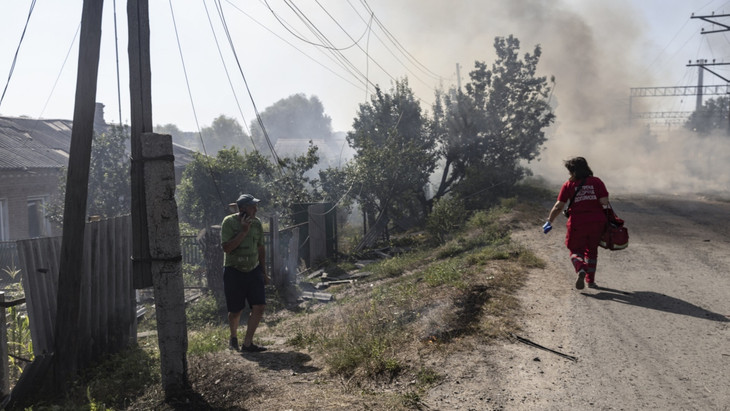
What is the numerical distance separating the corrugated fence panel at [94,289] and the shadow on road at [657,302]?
594 cm

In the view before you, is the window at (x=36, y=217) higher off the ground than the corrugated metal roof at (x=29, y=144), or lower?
lower

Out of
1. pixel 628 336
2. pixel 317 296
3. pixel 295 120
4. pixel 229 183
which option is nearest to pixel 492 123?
pixel 229 183

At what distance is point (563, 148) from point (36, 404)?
4096cm

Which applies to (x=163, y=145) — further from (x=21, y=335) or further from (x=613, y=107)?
(x=613, y=107)

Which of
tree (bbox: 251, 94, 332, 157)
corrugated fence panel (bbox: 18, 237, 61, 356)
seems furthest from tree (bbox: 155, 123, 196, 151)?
corrugated fence panel (bbox: 18, 237, 61, 356)

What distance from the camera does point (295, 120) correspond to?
4262 inches

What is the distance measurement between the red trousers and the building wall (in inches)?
805

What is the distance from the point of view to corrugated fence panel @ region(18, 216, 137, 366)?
5.36 metres

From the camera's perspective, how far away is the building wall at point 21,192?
19.6 m

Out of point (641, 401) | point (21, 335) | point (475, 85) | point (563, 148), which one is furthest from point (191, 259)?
point (563, 148)

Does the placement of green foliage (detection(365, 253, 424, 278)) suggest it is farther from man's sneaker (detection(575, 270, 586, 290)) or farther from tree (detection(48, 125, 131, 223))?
tree (detection(48, 125, 131, 223))

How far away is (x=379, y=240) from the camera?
18.1m

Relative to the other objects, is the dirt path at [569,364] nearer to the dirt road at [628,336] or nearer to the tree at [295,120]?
the dirt road at [628,336]

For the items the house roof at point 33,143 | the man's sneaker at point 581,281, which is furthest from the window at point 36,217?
the man's sneaker at point 581,281
